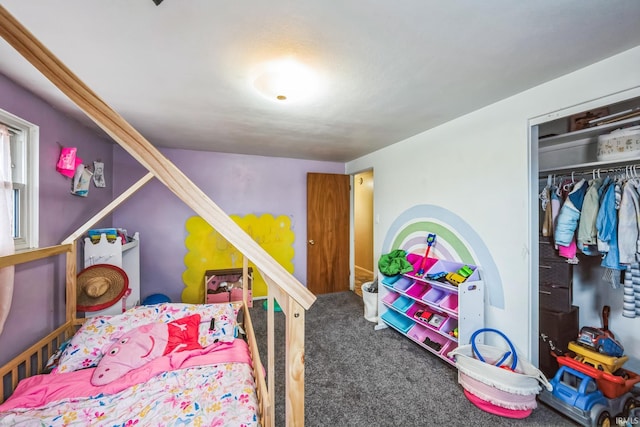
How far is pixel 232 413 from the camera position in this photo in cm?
120

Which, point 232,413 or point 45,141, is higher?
point 45,141

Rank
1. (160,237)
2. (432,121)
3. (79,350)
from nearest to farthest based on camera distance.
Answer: (79,350) → (432,121) → (160,237)

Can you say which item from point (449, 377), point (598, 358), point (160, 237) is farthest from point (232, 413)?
point (160, 237)

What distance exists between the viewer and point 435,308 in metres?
2.35

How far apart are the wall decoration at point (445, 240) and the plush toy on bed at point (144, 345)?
7.44 feet

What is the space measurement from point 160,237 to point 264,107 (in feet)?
8.17

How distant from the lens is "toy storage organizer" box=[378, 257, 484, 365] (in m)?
2.05

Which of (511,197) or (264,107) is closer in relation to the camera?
(511,197)

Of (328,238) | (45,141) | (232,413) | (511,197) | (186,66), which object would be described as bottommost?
(232,413)

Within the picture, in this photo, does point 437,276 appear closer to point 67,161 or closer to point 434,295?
point 434,295

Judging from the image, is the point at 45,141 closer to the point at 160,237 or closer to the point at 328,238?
the point at 160,237

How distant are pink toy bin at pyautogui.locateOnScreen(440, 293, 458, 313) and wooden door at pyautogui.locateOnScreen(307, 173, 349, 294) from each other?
2.09 m

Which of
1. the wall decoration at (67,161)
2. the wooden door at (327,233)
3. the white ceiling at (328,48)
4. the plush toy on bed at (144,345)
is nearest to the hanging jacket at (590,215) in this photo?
the white ceiling at (328,48)

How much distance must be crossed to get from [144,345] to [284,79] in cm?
194
